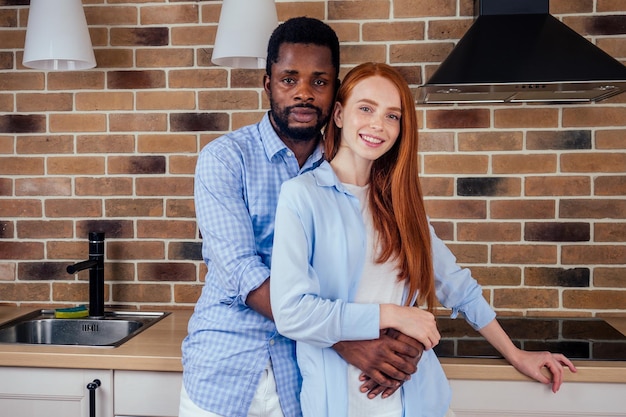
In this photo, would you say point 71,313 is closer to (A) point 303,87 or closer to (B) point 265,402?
(B) point 265,402

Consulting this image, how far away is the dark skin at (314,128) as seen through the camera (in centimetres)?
131

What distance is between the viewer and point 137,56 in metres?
2.34

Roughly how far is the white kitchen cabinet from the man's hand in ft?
1.42

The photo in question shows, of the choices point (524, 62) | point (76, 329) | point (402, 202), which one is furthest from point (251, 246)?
point (76, 329)

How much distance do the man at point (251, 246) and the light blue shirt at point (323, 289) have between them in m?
0.12

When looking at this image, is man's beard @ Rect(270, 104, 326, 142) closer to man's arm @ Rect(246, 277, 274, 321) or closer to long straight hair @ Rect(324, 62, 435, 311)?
long straight hair @ Rect(324, 62, 435, 311)

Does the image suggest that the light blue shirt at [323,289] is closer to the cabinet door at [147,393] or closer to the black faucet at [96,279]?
the cabinet door at [147,393]

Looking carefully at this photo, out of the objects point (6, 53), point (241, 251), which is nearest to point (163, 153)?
point (6, 53)

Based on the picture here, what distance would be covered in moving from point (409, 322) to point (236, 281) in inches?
15.3

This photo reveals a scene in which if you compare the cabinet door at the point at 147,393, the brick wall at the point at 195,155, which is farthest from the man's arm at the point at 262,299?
the brick wall at the point at 195,155

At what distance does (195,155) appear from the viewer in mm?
2332

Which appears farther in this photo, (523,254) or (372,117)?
(523,254)

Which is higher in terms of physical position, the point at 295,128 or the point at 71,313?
the point at 295,128

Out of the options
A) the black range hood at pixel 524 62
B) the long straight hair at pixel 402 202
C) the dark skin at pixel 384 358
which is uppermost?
the black range hood at pixel 524 62
